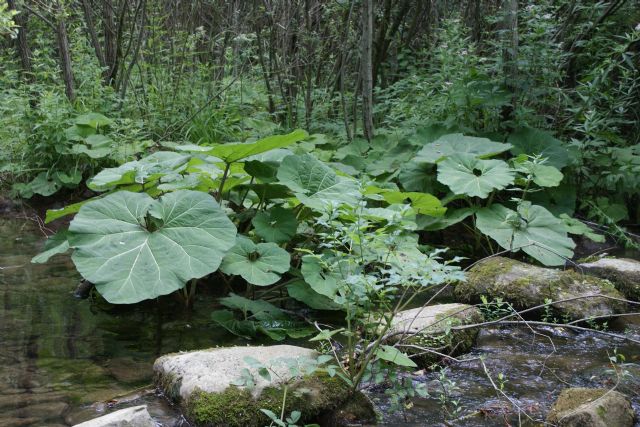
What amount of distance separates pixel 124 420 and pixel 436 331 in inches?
63.4

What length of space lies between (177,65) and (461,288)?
5117 millimetres

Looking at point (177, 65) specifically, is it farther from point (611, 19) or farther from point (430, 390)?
point (430, 390)

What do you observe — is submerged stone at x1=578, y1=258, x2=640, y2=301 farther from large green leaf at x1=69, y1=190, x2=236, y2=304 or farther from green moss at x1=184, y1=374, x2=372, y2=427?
→ large green leaf at x1=69, y1=190, x2=236, y2=304

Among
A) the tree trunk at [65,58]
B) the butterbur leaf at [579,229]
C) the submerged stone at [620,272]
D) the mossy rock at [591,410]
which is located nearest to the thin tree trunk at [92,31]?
the tree trunk at [65,58]

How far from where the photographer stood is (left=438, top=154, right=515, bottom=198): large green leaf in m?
4.51

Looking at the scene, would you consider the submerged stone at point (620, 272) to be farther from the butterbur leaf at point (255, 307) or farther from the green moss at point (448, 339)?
the butterbur leaf at point (255, 307)

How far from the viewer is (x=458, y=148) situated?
529 cm

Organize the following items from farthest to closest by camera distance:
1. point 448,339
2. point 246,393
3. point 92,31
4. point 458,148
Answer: point 92,31
point 458,148
point 448,339
point 246,393

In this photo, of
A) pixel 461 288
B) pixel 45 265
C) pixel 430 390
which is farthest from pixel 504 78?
pixel 45 265

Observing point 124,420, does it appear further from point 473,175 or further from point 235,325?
point 473,175

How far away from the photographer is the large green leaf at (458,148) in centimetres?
508

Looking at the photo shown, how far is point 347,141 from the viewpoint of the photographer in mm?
6910

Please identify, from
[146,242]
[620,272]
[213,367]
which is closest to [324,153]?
[620,272]

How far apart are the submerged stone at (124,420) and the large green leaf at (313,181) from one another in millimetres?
1649
